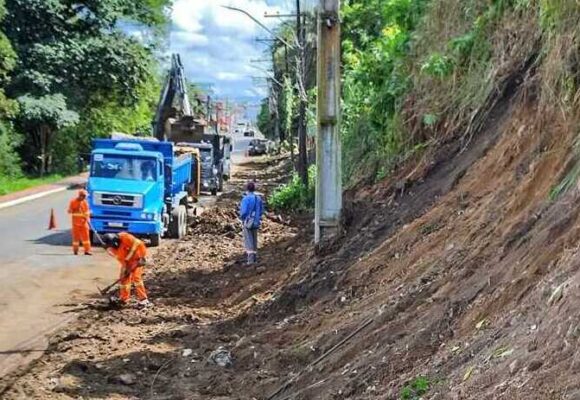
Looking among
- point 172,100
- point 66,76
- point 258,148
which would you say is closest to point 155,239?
point 172,100

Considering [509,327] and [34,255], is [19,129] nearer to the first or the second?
[34,255]

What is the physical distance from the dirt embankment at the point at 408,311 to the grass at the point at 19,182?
2538 centimetres

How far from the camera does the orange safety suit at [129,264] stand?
14.3m

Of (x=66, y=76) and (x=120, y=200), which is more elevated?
(x=66, y=76)

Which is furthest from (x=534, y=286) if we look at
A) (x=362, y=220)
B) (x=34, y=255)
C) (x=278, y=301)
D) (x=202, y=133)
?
(x=202, y=133)

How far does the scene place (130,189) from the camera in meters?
21.5

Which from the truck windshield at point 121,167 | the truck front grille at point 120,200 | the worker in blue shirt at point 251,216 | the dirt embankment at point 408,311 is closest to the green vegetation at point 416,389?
the dirt embankment at point 408,311

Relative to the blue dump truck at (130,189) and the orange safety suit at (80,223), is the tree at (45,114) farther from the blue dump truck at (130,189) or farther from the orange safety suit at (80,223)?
the orange safety suit at (80,223)

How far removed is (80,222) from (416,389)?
48.8 feet

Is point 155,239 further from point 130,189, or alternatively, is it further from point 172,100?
point 172,100

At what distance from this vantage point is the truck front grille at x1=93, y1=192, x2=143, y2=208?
70.3ft

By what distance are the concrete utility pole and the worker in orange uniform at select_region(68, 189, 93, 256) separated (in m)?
7.36

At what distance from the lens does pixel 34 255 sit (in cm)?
1967

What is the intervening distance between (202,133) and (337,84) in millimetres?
26960
